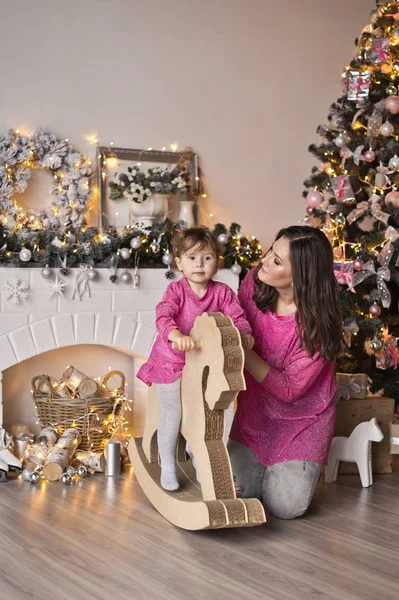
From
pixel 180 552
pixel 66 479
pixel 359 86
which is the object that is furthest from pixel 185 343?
pixel 359 86

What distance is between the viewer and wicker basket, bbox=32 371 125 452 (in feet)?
12.0

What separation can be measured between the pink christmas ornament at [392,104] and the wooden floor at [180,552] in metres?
1.86

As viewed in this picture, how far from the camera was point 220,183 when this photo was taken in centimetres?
450

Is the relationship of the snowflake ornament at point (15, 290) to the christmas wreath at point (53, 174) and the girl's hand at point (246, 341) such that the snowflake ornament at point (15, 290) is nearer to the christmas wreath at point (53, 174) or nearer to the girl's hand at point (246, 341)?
the christmas wreath at point (53, 174)

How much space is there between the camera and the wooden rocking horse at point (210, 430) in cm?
242

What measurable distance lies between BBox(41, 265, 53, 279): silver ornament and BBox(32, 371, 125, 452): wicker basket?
47 centimetres

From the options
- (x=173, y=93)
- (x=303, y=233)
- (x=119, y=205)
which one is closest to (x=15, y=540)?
(x=303, y=233)

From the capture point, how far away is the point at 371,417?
12.0 ft

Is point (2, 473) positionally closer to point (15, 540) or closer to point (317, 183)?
point (15, 540)

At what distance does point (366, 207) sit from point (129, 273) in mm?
1242

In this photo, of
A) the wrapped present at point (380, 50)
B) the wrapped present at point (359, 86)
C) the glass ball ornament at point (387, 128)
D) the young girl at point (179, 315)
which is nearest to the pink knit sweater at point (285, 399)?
the young girl at point (179, 315)

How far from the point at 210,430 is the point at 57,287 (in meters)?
1.41

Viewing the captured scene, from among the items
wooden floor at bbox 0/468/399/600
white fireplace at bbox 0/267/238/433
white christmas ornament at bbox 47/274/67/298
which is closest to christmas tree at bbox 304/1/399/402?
white fireplace at bbox 0/267/238/433

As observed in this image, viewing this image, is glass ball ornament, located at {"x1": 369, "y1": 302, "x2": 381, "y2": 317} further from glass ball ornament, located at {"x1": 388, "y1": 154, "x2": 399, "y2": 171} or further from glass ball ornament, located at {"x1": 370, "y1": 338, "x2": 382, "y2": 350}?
glass ball ornament, located at {"x1": 388, "y1": 154, "x2": 399, "y2": 171}
